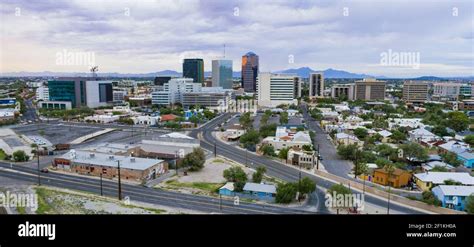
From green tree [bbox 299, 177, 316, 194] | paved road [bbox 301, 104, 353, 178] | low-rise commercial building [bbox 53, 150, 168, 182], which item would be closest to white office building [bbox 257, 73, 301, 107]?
paved road [bbox 301, 104, 353, 178]

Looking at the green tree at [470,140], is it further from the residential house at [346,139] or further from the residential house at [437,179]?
the residential house at [437,179]

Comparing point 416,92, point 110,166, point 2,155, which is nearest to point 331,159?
point 110,166

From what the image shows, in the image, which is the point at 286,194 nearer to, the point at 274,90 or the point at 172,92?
the point at 274,90

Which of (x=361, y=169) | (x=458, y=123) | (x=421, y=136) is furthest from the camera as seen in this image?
(x=458, y=123)

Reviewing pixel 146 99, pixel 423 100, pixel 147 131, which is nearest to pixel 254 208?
pixel 147 131

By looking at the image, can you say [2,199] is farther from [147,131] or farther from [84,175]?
[147,131]
